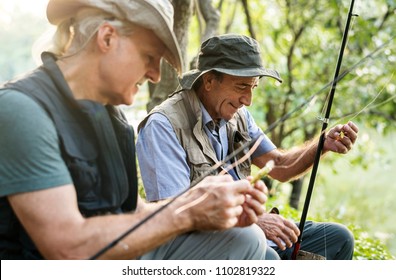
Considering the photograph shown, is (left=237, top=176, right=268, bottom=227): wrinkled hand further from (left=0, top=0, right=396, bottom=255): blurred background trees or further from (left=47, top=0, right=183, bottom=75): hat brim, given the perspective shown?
(left=0, top=0, right=396, bottom=255): blurred background trees

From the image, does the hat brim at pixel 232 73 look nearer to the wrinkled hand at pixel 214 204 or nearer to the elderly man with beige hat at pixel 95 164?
the elderly man with beige hat at pixel 95 164

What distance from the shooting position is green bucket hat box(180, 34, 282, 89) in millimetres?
3637

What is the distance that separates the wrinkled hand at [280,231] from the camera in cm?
325

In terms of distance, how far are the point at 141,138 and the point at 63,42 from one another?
3.55 feet

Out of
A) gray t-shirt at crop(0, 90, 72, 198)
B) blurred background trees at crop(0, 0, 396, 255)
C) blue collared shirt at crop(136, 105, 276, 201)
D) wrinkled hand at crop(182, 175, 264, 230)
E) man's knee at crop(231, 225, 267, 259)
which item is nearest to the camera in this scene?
gray t-shirt at crop(0, 90, 72, 198)

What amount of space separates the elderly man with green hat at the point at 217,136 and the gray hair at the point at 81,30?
1021 millimetres

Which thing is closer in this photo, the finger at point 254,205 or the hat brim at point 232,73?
the finger at point 254,205

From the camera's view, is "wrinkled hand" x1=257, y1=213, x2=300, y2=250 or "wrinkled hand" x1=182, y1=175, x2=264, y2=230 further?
"wrinkled hand" x1=257, y1=213, x2=300, y2=250

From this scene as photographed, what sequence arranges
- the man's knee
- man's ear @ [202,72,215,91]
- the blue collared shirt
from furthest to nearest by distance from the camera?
man's ear @ [202,72,215,91], the blue collared shirt, the man's knee

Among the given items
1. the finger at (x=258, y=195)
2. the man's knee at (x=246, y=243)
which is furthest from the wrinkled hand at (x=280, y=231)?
the finger at (x=258, y=195)

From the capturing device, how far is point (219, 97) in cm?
369

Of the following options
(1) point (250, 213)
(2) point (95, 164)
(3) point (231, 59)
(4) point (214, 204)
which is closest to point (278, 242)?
(1) point (250, 213)

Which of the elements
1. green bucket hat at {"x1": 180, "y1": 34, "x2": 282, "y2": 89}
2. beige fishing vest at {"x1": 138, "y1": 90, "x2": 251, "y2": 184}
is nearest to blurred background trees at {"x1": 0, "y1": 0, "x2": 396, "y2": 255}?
green bucket hat at {"x1": 180, "y1": 34, "x2": 282, "y2": 89}

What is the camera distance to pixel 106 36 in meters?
2.36
